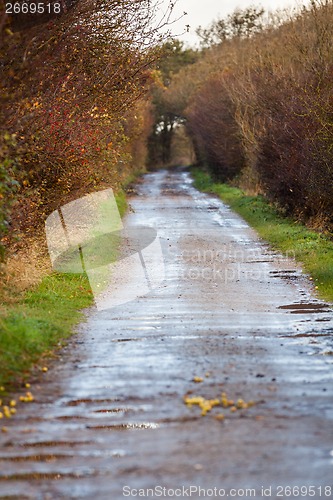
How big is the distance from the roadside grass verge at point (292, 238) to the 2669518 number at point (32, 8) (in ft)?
19.7

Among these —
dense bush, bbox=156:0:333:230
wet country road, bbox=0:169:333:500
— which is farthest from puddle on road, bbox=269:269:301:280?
dense bush, bbox=156:0:333:230

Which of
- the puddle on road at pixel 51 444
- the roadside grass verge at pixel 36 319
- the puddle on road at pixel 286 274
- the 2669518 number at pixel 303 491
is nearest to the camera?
the 2669518 number at pixel 303 491

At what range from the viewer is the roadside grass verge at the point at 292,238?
1534 cm

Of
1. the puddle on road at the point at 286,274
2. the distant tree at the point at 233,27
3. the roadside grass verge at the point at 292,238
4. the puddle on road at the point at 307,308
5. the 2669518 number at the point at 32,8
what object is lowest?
the roadside grass verge at the point at 292,238

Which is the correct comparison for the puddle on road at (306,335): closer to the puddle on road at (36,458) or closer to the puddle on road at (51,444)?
the puddle on road at (51,444)

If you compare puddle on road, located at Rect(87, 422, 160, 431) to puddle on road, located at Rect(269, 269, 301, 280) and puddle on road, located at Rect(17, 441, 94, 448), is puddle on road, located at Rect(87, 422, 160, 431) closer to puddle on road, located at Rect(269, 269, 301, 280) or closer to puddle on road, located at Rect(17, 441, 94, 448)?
puddle on road, located at Rect(17, 441, 94, 448)

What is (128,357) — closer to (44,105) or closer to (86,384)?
(86,384)

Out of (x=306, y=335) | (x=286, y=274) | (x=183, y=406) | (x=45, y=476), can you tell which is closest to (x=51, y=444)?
(x=45, y=476)

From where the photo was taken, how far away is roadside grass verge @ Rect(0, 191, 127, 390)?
8500 mm

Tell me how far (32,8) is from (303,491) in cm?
805

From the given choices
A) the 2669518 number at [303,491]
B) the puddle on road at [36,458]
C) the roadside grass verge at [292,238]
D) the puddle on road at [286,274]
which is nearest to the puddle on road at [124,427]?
the puddle on road at [36,458]

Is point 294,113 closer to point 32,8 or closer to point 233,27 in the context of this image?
point 32,8

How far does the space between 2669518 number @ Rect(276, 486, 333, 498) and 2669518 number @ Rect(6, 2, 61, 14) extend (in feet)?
23.7

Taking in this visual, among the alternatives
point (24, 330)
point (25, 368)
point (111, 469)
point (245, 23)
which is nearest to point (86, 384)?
point (25, 368)
